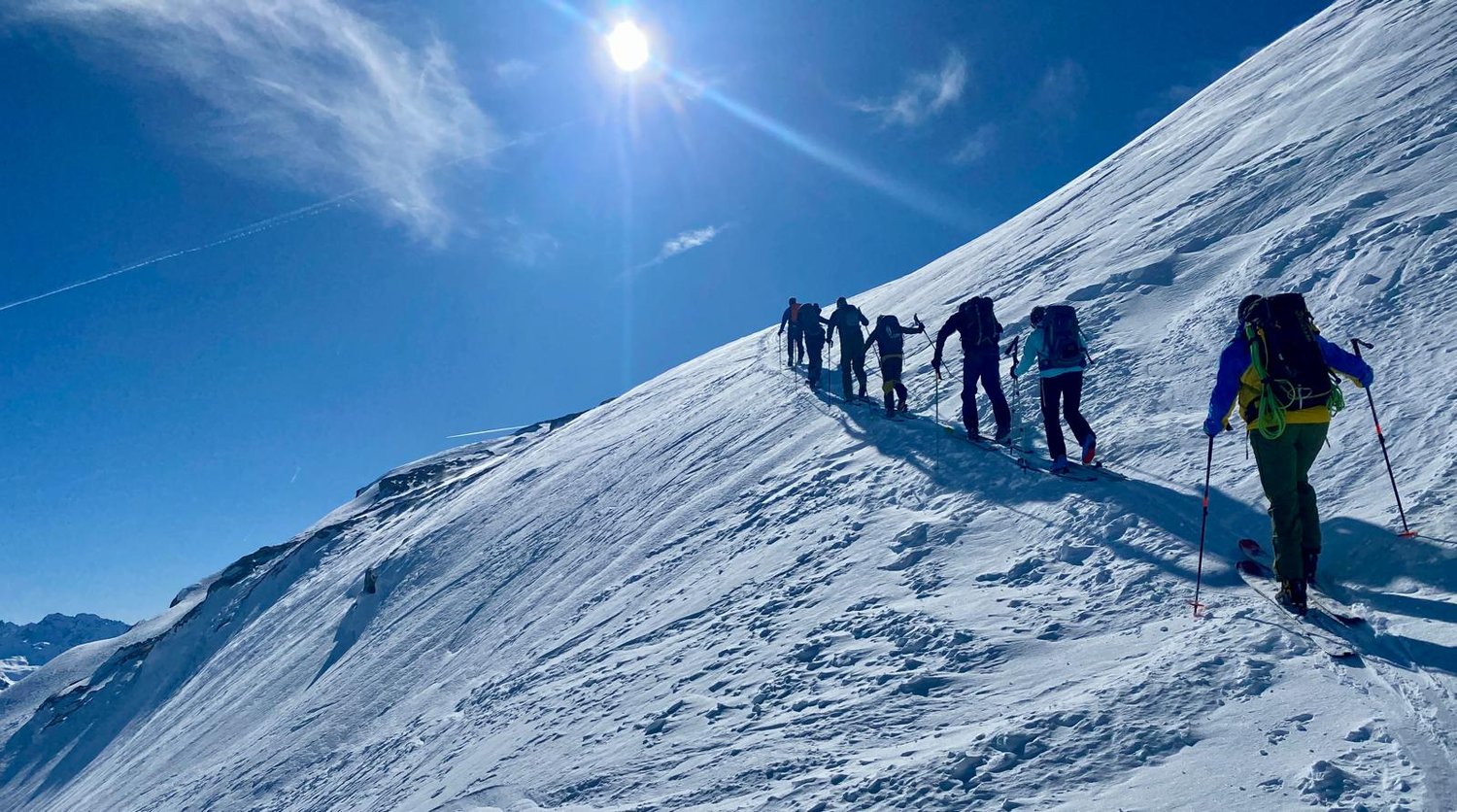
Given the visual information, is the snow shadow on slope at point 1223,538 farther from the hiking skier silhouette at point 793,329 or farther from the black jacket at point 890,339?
the hiking skier silhouette at point 793,329

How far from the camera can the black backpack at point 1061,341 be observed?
862 centimetres

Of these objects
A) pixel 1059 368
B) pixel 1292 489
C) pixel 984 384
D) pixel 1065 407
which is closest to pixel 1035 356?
pixel 1059 368

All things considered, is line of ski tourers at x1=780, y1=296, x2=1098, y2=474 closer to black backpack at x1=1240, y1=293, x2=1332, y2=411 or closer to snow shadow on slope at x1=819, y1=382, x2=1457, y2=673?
snow shadow on slope at x1=819, y1=382, x2=1457, y2=673

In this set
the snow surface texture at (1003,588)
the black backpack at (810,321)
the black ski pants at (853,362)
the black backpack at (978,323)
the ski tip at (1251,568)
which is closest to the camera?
the snow surface texture at (1003,588)

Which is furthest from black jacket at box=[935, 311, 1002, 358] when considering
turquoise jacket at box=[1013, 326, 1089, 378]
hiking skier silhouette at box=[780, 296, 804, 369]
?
hiking skier silhouette at box=[780, 296, 804, 369]

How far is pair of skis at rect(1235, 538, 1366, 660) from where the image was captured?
4.65 metres

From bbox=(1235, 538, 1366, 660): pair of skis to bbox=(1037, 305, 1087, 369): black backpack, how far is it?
10.8ft

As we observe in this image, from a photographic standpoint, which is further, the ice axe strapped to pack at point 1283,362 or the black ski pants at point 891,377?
the black ski pants at point 891,377

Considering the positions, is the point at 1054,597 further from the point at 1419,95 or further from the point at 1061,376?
the point at 1419,95

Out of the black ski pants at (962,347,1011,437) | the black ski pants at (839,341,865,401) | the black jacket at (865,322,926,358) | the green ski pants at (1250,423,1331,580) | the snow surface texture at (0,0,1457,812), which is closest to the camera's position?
the snow surface texture at (0,0,1457,812)

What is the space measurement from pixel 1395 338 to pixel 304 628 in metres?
Answer: 29.9

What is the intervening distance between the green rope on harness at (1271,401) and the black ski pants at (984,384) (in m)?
4.69

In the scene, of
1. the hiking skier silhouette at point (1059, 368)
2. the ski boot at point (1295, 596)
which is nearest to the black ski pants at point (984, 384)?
the hiking skier silhouette at point (1059, 368)

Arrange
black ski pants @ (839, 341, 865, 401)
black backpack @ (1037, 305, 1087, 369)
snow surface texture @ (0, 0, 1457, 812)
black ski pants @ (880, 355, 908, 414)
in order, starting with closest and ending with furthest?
snow surface texture @ (0, 0, 1457, 812) < black backpack @ (1037, 305, 1087, 369) < black ski pants @ (880, 355, 908, 414) < black ski pants @ (839, 341, 865, 401)
